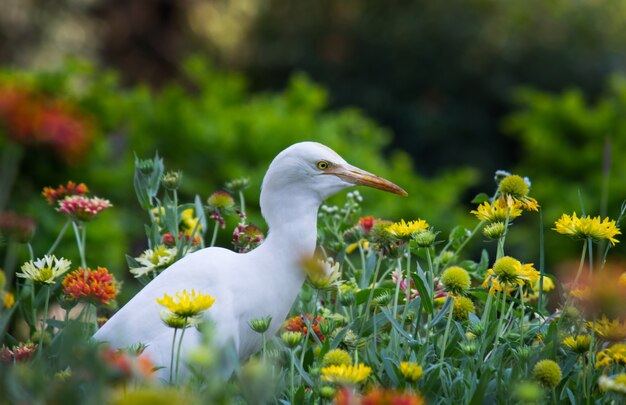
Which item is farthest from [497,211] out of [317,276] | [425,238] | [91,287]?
[91,287]

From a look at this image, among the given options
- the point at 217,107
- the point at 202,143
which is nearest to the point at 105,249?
the point at 202,143

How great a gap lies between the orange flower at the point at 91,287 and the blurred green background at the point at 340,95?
228 cm

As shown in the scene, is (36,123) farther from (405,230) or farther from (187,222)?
(187,222)

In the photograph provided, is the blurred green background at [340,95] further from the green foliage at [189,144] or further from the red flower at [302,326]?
the red flower at [302,326]

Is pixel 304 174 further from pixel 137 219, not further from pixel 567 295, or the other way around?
pixel 137 219

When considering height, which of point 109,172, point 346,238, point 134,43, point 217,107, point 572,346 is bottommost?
point 572,346

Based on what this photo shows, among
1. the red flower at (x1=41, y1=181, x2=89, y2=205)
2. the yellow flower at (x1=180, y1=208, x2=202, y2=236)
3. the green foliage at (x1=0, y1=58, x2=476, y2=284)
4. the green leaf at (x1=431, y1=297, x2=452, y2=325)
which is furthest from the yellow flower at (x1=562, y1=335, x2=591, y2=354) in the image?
the green foliage at (x1=0, y1=58, x2=476, y2=284)

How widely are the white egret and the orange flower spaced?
59 millimetres

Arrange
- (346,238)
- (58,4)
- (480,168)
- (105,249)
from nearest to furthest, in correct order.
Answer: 1. (346,238)
2. (105,249)
3. (480,168)
4. (58,4)

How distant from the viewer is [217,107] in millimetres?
6520

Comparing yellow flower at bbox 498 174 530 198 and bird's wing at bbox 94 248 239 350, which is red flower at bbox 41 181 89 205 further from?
yellow flower at bbox 498 174 530 198

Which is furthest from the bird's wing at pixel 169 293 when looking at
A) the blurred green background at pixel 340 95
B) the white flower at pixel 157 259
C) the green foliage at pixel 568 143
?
the green foliage at pixel 568 143

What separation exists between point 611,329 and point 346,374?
56 cm

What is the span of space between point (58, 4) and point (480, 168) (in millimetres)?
5954
